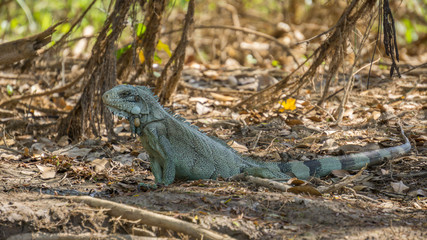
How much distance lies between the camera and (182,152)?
4.48 metres

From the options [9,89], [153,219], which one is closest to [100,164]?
[153,219]

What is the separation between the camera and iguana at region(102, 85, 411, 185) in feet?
14.0

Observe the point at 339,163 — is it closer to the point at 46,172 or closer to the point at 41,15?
the point at 46,172

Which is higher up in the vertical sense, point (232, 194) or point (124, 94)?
point (124, 94)

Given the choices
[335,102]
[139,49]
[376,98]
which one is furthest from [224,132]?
[376,98]

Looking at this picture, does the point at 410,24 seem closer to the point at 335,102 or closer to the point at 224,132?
the point at 335,102

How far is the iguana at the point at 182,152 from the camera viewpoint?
4266 mm

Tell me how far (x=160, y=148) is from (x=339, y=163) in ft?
5.97

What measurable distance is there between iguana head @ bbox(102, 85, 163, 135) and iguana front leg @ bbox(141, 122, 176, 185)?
0.07 meters

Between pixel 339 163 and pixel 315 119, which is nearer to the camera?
pixel 339 163

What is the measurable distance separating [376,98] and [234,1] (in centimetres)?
687

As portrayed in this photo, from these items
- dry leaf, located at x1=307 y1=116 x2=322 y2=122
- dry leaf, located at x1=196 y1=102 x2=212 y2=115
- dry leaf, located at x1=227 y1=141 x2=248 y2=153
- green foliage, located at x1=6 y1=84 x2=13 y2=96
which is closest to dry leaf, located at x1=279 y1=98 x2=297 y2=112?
dry leaf, located at x1=307 y1=116 x2=322 y2=122

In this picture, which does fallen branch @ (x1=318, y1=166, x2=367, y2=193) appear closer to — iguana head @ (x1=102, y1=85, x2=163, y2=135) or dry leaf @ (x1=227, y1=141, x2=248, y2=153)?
iguana head @ (x1=102, y1=85, x2=163, y2=135)

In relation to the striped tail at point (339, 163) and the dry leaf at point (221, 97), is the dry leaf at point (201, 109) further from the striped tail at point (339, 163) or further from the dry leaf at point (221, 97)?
the striped tail at point (339, 163)
